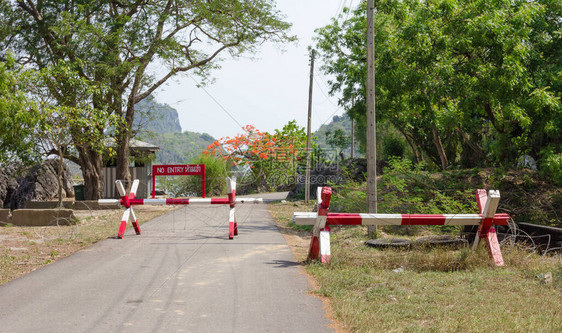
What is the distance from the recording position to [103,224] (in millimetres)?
14023

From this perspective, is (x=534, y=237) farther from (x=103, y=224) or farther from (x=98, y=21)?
(x=98, y=21)

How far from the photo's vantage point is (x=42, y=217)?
13.9 m

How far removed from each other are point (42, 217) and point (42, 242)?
395 cm

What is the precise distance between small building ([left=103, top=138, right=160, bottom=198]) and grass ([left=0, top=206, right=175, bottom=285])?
34.0 ft

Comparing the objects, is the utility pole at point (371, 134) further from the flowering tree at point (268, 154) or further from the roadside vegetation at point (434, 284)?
the flowering tree at point (268, 154)

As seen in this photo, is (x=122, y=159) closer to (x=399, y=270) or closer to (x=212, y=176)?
(x=212, y=176)

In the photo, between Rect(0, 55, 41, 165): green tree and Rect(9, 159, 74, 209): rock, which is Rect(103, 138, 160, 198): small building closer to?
Rect(9, 159, 74, 209): rock

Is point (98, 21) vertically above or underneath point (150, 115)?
Answer: above

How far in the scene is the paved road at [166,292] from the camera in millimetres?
4801

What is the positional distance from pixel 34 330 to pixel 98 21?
18141 mm

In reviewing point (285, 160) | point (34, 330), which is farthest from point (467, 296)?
point (285, 160)

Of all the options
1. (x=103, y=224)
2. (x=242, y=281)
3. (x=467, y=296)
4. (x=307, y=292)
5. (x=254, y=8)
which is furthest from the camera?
(x=254, y=8)

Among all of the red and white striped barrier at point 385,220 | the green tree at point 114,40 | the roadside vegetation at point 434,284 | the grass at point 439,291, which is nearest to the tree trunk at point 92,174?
the green tree at point 114,40

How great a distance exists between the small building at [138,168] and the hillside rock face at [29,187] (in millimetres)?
2691
